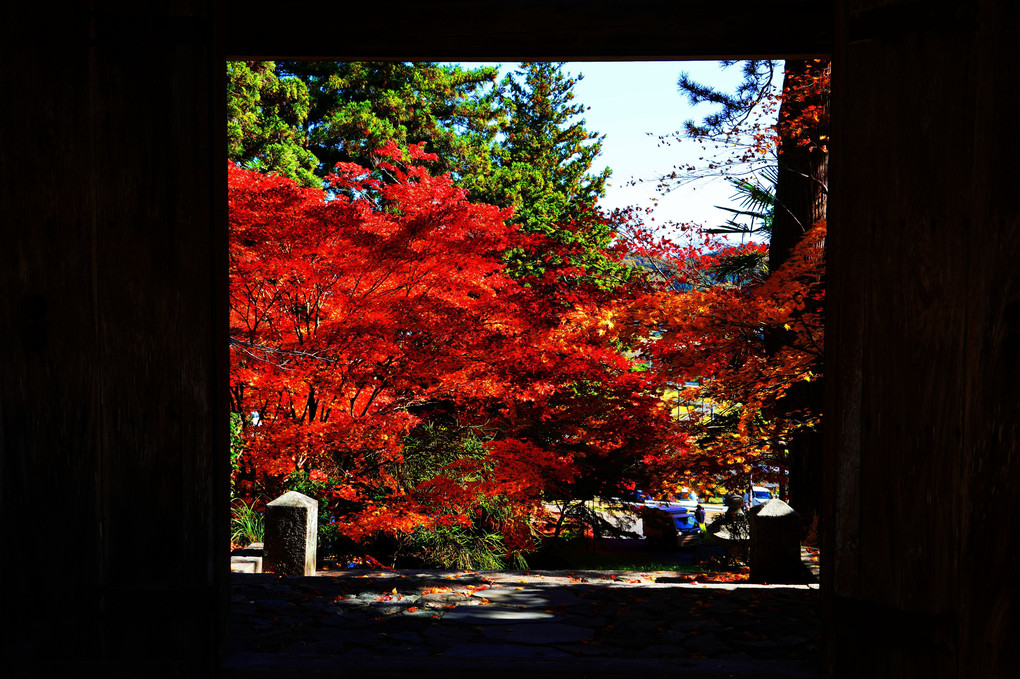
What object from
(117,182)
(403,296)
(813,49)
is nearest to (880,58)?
(813,49)

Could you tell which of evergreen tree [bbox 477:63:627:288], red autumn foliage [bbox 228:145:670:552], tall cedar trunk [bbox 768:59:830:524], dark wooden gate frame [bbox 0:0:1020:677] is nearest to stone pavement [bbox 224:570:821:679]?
dark wooden gate frame [bbox 0:0:1020:677]

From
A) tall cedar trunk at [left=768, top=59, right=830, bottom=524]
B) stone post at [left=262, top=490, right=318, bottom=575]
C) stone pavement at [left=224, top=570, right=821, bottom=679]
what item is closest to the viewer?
stone pavement at [left=224, top=570, right=821, bottom=679]

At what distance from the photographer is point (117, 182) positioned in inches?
92.0

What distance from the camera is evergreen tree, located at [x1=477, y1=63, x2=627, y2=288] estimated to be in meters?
16.1

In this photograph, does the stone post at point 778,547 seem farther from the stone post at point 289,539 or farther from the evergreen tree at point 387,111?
the evergreen tree at point 387,111

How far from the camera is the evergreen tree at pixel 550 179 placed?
16.1 meters

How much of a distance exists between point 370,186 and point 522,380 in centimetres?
729

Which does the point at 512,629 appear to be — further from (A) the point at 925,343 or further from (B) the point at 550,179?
(B) the point at 550,179

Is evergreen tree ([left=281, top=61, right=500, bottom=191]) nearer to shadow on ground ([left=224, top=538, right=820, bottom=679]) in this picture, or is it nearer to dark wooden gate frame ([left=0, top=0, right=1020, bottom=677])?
shadow on ground ([left=224, top=538, right=820, bottom=679])

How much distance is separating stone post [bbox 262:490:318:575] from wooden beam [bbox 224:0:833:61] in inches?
169

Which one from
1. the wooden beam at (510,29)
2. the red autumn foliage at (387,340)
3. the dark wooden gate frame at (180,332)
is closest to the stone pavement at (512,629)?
the dark wooden gate frame at (180,332)

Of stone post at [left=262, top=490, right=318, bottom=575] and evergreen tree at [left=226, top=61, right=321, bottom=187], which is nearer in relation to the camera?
stone post at [left=262, top=490, right=318, bottom=575]

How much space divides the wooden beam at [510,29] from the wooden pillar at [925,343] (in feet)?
2.88

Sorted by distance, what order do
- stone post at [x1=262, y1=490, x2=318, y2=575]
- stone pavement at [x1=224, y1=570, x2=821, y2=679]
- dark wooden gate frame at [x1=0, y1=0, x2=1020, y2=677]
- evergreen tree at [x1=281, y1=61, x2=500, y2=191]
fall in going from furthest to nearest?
evergreen tree at [x1=281, y1=61, x2=500, y2=191], stone post at [x1=262, y1=490, x2=318, y2=575], stone pavement at [x1=224, y1=570, x2=821, y2=679], dark wooden gate frame at [x1=0, y1=0, x2=1020, y2=677]
